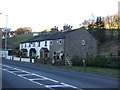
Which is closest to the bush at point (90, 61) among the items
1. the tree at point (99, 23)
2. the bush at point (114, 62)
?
the bush at point (114, 62)

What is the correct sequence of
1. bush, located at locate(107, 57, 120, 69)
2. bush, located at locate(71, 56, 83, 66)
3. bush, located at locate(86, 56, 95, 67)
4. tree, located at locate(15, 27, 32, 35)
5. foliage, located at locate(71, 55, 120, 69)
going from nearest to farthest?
bush, located at locate(107, 57, 120, 69), foliage, located at locate(71, 55, 120, 69), bush, located at locate(86, 56, 95, 67), bush, located at locate(71, 56, 83, 66), tree, located at locate(15, 27, 32, 35)

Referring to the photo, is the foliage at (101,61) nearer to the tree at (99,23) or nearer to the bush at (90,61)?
the bush at (90,61)

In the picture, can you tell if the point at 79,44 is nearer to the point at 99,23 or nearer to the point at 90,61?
the point at 90,61

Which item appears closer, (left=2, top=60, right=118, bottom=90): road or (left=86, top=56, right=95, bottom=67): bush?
(left=2, top=60, right=118, bottom=90): road

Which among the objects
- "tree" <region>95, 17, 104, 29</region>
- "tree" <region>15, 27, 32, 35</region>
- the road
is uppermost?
"tree" <region>15, 27, 32, 35</region>

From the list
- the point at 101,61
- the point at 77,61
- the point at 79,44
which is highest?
the point at 79,44

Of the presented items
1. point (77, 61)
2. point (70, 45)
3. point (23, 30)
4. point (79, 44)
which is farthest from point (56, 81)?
point (23, 30)

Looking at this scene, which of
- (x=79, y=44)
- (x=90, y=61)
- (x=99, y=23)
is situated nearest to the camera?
(x=90, y=61)

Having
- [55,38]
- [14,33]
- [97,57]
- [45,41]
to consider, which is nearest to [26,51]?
[45,41]

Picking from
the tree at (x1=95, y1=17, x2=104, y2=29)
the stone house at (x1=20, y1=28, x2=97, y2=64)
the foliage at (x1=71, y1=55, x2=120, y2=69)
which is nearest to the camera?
the foliage at (x1=71, y1=55, x2=120, y2=69)

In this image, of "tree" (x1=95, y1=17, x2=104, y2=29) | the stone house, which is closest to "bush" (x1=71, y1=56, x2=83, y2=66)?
the stone house

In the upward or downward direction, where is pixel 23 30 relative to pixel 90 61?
upward

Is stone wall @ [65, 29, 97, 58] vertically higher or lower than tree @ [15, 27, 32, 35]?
lower

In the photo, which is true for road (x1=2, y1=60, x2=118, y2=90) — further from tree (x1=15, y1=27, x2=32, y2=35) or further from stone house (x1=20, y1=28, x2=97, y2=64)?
tree (x1=15, y1=27, x2=32, y2=35)
